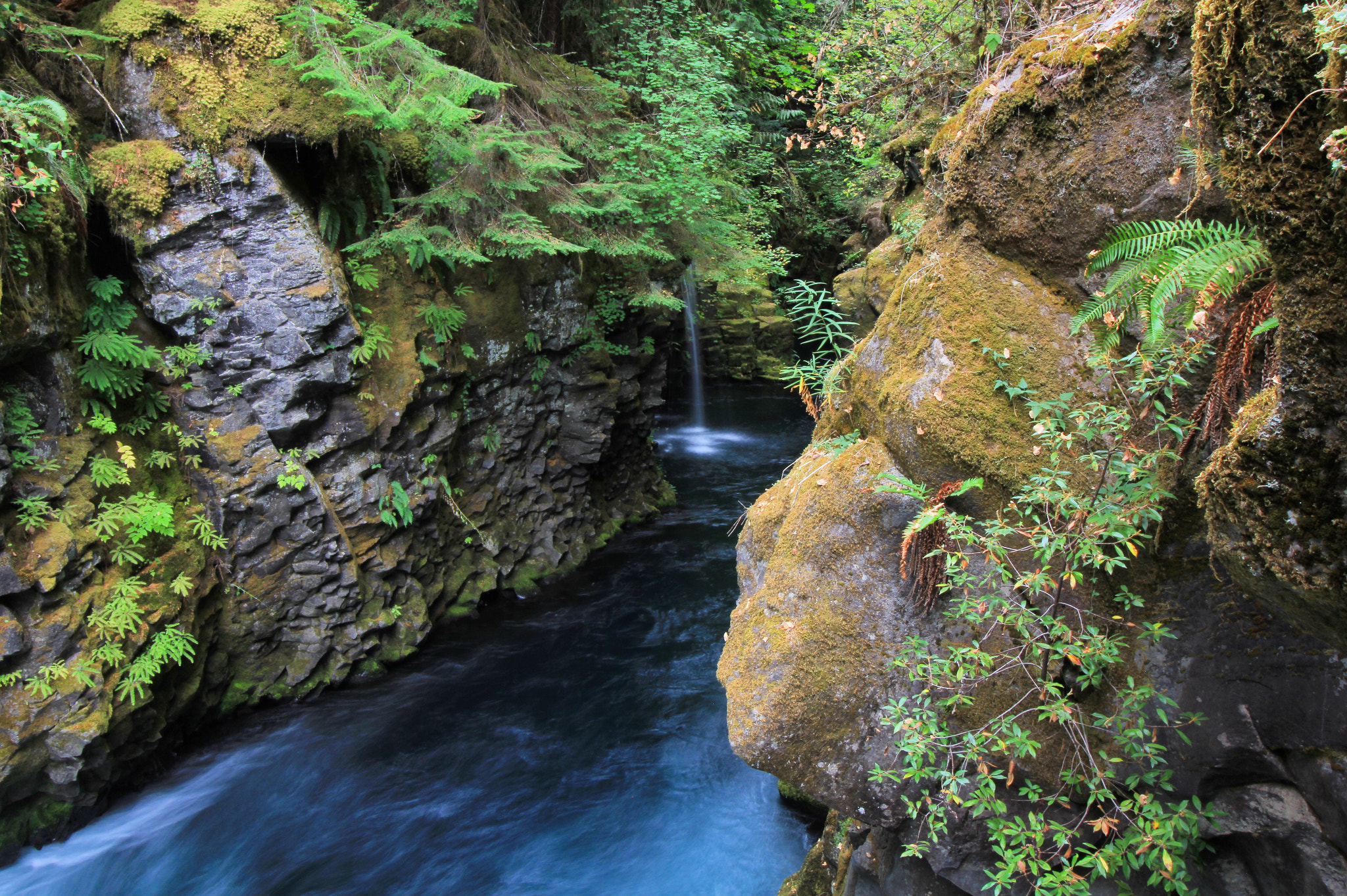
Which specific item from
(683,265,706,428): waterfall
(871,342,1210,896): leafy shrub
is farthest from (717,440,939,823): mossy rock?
(683,265,706,428): waterfall

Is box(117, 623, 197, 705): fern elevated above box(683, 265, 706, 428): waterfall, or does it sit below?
below

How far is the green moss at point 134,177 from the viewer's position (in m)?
6.29

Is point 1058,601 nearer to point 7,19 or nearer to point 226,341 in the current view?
point 226,341

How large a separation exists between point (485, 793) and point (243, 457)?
164 inches

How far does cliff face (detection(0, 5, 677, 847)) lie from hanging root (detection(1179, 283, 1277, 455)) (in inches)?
295

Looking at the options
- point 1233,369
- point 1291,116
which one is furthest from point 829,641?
point 1291,116

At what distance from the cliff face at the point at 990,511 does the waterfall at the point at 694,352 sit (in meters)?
13.3

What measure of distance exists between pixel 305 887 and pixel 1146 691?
6.31m

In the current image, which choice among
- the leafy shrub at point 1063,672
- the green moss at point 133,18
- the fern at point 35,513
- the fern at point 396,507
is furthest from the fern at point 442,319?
the leafy shrub at point 1063,672

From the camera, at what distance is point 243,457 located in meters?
6.96

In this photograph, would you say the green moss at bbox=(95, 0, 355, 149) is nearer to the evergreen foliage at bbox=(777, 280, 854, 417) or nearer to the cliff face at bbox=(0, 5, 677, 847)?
the cliff face at bbox=(0, 5, 677, 847)

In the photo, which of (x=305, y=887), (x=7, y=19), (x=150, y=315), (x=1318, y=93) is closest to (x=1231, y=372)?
(x=1318, y=93)

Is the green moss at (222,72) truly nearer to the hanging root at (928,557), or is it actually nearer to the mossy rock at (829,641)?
the mossy rock at (829,641)

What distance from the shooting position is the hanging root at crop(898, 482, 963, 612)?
10.1ft
